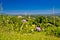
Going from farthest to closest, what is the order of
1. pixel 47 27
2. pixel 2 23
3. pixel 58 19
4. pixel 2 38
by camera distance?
pixel 58 19, pixel 47 27, pixel 2 23, pixel 2 38

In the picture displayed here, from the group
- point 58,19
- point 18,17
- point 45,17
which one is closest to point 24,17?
point 18,17

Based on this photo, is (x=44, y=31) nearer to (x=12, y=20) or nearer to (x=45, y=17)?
(x=45, y=17)

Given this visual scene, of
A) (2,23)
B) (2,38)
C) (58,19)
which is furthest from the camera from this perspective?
(58,19)

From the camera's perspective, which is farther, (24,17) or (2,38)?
(24,17)

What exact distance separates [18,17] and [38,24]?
82 centimetres

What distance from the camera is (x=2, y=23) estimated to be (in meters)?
6.24

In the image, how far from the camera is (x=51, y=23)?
7129mm

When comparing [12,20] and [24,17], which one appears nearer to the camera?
[12,20]

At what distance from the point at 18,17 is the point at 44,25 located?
3.46 ft

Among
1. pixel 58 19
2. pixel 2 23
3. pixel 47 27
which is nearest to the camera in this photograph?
pixel 2 23

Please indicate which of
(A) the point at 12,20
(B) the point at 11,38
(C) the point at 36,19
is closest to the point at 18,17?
(A) the point at 12,20

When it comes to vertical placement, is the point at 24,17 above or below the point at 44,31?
above

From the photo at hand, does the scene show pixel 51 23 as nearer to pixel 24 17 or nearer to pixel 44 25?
pixel 44 25

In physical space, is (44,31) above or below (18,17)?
below
